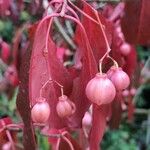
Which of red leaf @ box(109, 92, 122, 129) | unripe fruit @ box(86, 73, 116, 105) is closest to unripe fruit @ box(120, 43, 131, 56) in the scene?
red leaf @ box(109, 92, 122, 129)

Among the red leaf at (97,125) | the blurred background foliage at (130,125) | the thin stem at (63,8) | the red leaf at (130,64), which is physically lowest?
the blurred background foliage at (130,125)

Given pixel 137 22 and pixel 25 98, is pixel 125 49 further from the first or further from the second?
pixel 25 98

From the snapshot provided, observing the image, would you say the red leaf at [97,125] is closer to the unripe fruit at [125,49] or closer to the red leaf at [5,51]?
the unripe fruit at [125,49]

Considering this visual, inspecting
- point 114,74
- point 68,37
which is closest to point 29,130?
point 114,74

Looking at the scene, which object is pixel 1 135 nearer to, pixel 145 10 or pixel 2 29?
pixel 145 10

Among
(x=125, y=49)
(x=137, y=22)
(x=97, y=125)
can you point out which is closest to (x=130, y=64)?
(x=125, y=49)

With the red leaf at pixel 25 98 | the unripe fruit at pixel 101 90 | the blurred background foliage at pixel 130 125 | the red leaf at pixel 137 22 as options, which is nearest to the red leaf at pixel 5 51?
the blurred background foliage at pixel 130 125
